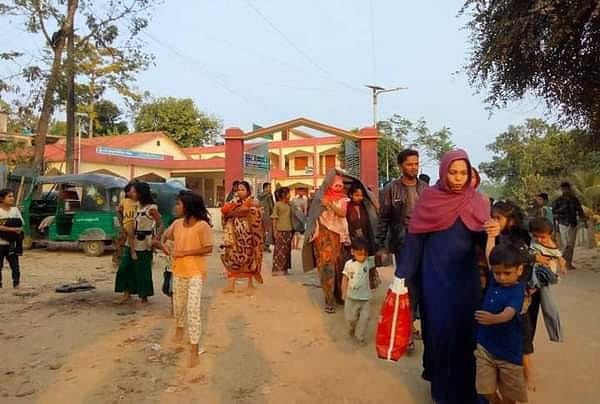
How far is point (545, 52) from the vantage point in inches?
339

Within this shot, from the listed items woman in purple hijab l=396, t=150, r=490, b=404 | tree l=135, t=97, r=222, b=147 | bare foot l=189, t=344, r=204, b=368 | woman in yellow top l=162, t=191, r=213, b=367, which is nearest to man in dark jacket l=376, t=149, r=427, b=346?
woman in purple hijab l=396, t=150, r=490, b=404

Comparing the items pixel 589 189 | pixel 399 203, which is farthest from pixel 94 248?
pixel 589 189

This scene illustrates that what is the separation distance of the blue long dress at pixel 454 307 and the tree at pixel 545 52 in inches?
206

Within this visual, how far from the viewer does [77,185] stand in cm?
1298

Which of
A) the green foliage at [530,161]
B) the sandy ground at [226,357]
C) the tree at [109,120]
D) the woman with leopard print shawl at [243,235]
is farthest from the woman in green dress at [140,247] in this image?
the tree at [109,120]

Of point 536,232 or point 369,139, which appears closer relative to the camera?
point 536,232

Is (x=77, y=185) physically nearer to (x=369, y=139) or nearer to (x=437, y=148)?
(x=369, y=139)

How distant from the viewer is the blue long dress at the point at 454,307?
11.1 ft

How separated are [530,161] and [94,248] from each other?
24.4 m

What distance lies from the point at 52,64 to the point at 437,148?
2297cm

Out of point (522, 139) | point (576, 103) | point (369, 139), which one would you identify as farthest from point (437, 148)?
point (576, 103)

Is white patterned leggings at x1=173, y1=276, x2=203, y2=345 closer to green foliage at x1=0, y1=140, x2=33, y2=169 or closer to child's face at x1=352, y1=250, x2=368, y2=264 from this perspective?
child's face at x1=352, y1=250, x2=368, y2=264

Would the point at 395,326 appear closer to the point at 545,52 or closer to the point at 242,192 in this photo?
the point at 242,192

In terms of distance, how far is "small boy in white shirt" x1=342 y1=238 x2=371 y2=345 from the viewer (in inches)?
204
